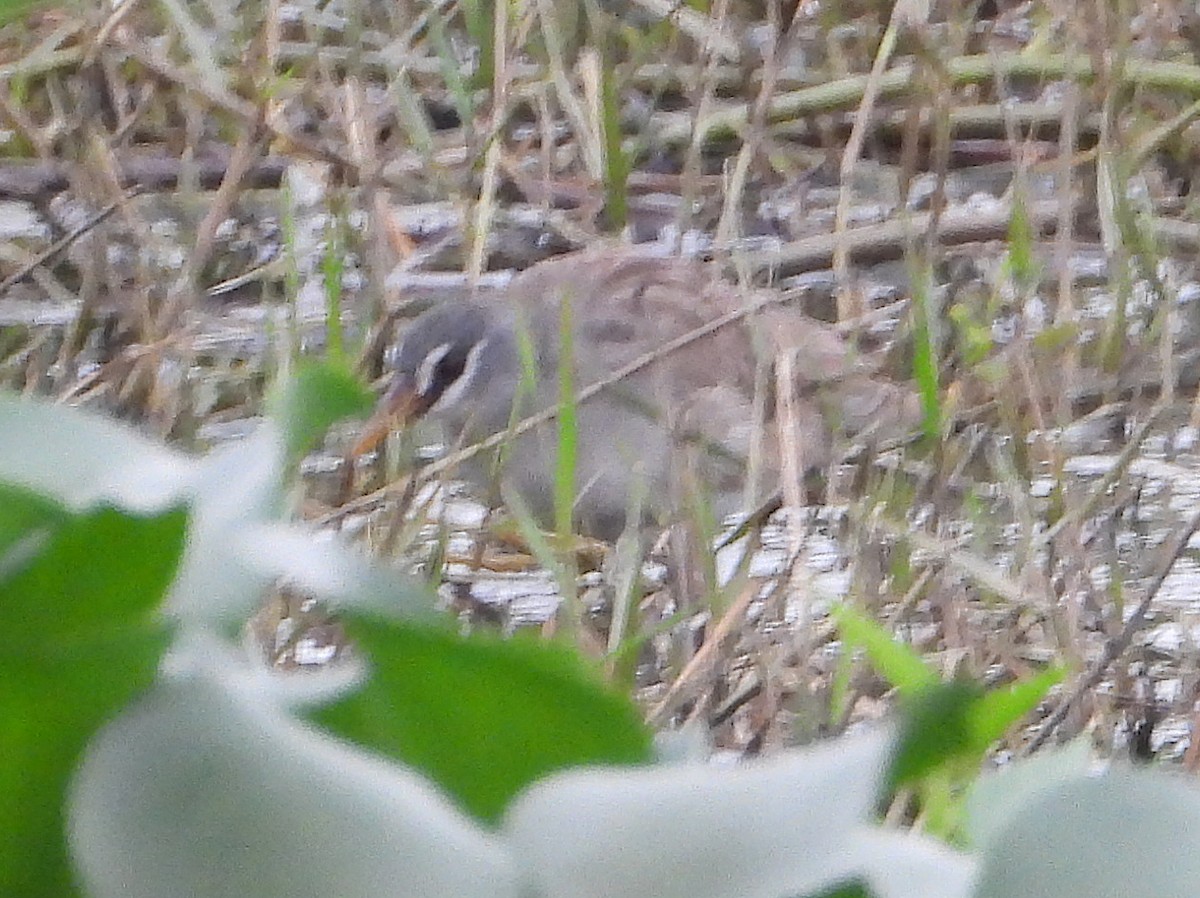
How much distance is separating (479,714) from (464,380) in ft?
7.39

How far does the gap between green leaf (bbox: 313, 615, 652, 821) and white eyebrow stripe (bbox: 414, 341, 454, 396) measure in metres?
Result: 2.04

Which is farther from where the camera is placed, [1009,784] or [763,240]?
[763,240]

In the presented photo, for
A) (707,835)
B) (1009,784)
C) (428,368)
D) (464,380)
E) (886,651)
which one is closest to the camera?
(707,835)

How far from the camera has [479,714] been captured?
11.6 inches

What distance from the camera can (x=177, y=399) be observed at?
1.66 m

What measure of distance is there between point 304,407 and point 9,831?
0.27 ft

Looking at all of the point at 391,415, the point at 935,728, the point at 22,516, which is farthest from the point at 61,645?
the point at 391,415

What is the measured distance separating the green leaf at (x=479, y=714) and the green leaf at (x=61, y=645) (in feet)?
0.10

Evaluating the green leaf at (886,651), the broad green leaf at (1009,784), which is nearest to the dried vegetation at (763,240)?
the green leaf at (886,651)

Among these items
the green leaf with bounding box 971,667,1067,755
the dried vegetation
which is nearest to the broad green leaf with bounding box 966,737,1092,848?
the green leaf with bounding box 971,667,1067,755

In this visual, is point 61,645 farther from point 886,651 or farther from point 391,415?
point 391,415

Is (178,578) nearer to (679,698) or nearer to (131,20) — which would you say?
(679,698)

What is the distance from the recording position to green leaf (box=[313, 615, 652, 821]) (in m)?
0.29

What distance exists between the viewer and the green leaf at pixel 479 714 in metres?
0.29
